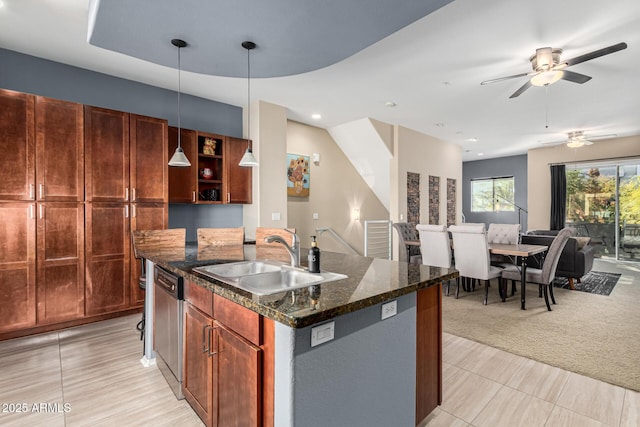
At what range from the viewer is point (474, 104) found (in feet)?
16.0

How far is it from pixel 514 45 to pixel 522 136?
15.5 ft

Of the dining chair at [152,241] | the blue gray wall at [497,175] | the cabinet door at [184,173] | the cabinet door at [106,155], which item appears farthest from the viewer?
the blue gray wall at [497,175]

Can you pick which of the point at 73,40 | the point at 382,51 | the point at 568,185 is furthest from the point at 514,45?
the point at 568,185

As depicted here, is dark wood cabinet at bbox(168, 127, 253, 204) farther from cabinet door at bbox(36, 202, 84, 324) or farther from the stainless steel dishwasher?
the stainless steel dishwasher

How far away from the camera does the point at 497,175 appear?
9.84 meters

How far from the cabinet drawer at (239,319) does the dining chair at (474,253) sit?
11.0 feet

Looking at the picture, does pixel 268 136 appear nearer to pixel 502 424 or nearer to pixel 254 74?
pixel 254 74

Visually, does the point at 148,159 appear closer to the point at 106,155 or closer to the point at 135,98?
the point at 106,155

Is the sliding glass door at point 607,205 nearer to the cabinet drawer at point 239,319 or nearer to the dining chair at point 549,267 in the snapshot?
the dining chair at point 549,267

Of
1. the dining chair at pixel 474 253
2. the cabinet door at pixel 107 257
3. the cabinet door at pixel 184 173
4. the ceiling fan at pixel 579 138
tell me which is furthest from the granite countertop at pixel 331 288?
the ceiling fan at pixel 579 138

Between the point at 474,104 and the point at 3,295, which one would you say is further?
the point at 474,104

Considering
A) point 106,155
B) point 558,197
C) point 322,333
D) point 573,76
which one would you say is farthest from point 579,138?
point 106,155

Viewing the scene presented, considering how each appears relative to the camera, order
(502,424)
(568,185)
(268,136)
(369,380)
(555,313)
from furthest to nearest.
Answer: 1. (568,185)
2. (268,136)
3. (555,313)
4. (502,424)
5. (369,380)

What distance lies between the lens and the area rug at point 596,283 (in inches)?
187
